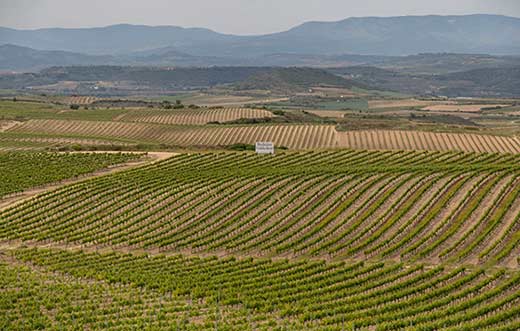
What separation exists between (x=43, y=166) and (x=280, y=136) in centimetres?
4285

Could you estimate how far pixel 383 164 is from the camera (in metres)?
71.6

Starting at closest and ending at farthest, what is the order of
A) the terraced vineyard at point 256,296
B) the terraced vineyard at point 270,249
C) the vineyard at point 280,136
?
the terraced vineyard at point 256,296, the terraced vineyard at point 270,249, the vineyard at point 280,136

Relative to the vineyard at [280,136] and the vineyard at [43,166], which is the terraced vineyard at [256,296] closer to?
the vineyard at [43,166]

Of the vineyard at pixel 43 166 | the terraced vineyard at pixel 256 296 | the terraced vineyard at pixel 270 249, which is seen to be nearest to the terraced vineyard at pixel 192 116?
the vineyard at pixel 43 166

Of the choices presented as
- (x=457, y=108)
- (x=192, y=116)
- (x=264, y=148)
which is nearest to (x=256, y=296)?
(x=264, y=148)

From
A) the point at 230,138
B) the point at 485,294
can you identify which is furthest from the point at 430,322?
the point at 230,138

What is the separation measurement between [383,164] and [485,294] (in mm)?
40314

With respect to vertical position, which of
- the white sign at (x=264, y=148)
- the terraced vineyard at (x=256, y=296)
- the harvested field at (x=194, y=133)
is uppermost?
the white sign at (x=264, y=148)

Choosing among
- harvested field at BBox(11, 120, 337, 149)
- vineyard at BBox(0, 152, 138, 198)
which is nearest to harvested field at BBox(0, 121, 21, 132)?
harvested field at BBox(11, 120, 337, 149)

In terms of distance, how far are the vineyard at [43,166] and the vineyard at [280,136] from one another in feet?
77.4

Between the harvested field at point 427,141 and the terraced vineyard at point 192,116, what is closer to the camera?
the harvested field at point 427,141

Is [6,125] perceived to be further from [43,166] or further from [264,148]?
[264,148]

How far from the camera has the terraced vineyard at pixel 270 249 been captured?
30.8m

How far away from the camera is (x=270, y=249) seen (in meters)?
43.3
